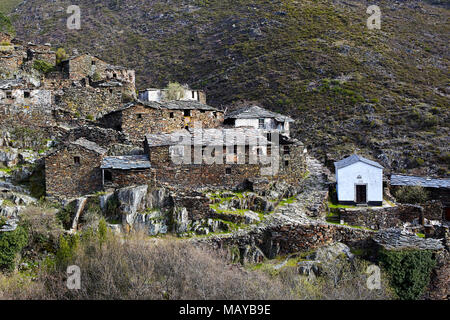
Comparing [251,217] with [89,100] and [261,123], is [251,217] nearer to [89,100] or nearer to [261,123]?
[261,123]

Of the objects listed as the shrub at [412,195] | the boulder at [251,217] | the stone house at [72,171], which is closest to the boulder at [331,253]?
the boulder at [251,217]

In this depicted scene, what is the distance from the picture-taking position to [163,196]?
22.9 meters

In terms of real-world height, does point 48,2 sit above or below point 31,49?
above

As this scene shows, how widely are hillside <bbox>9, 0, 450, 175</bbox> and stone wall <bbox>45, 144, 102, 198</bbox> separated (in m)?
25.1

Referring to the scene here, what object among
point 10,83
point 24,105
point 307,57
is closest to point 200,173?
point 24,105

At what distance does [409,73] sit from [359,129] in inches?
739

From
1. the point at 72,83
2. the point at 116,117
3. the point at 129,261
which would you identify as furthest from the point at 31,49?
the point at 129,261

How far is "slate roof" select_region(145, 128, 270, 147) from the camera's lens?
960 inches

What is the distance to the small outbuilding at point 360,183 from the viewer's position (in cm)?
2611

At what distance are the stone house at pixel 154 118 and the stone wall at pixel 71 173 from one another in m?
5.07

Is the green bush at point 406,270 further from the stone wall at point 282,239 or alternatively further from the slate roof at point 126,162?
the slate roof at point 126,162

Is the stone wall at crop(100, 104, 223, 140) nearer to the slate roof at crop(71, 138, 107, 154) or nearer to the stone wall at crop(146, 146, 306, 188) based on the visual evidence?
the slate roof at crop(71, 138, 107, 154)

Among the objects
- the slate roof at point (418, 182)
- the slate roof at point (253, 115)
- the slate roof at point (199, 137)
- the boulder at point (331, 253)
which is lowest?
the boulder at point (331, 253)
